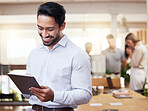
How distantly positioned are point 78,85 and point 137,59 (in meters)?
3.57

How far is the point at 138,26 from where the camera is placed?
10.5 meters

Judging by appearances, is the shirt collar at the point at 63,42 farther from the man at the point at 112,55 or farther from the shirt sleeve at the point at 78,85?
the man at the point at 112,55

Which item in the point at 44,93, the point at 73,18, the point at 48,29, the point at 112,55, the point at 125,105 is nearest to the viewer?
the point at 44,93

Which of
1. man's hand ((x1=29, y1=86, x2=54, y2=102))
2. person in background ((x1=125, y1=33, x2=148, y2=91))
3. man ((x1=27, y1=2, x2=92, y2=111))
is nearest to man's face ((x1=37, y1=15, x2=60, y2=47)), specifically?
man ((x1=27, y1=2, x2=92, y2=111))

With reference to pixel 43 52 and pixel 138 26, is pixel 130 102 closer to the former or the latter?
pixel 43 52

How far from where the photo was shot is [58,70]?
1611mm

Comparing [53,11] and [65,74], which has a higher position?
[53,11]

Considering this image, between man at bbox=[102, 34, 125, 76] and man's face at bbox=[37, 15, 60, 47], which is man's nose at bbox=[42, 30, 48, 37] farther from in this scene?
man at bbox=[102, 34, 125, 76]

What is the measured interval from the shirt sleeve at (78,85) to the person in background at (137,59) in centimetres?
334

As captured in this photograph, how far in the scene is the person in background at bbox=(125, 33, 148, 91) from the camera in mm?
4840

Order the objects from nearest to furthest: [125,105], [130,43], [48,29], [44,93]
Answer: [44,93] < [48,29] < [125,105] < [130,43]

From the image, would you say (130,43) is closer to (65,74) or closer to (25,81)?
(65,74)

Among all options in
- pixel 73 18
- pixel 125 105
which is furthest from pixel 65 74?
pixel 73 18

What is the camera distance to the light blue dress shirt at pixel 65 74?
156cm
